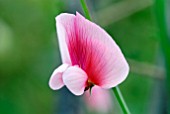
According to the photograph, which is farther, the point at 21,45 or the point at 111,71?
the point at 21,45

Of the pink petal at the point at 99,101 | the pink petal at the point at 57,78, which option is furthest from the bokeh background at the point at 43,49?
the pink petal at the point at 57,78

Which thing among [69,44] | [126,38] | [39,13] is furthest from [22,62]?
[69,44]

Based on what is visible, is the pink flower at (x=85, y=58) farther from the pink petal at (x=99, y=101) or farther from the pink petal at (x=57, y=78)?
the pink petal at (x=99, y=101)

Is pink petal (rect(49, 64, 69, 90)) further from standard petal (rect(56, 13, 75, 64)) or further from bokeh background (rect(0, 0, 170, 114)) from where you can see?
bokeh background (rect(0, 0, 170, 114))

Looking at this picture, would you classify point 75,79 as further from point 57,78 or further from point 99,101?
point 99,101

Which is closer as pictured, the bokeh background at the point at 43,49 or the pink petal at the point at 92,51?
the pink petal at the point at 92,51

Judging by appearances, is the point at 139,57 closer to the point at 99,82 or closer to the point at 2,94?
the point at 2,94
